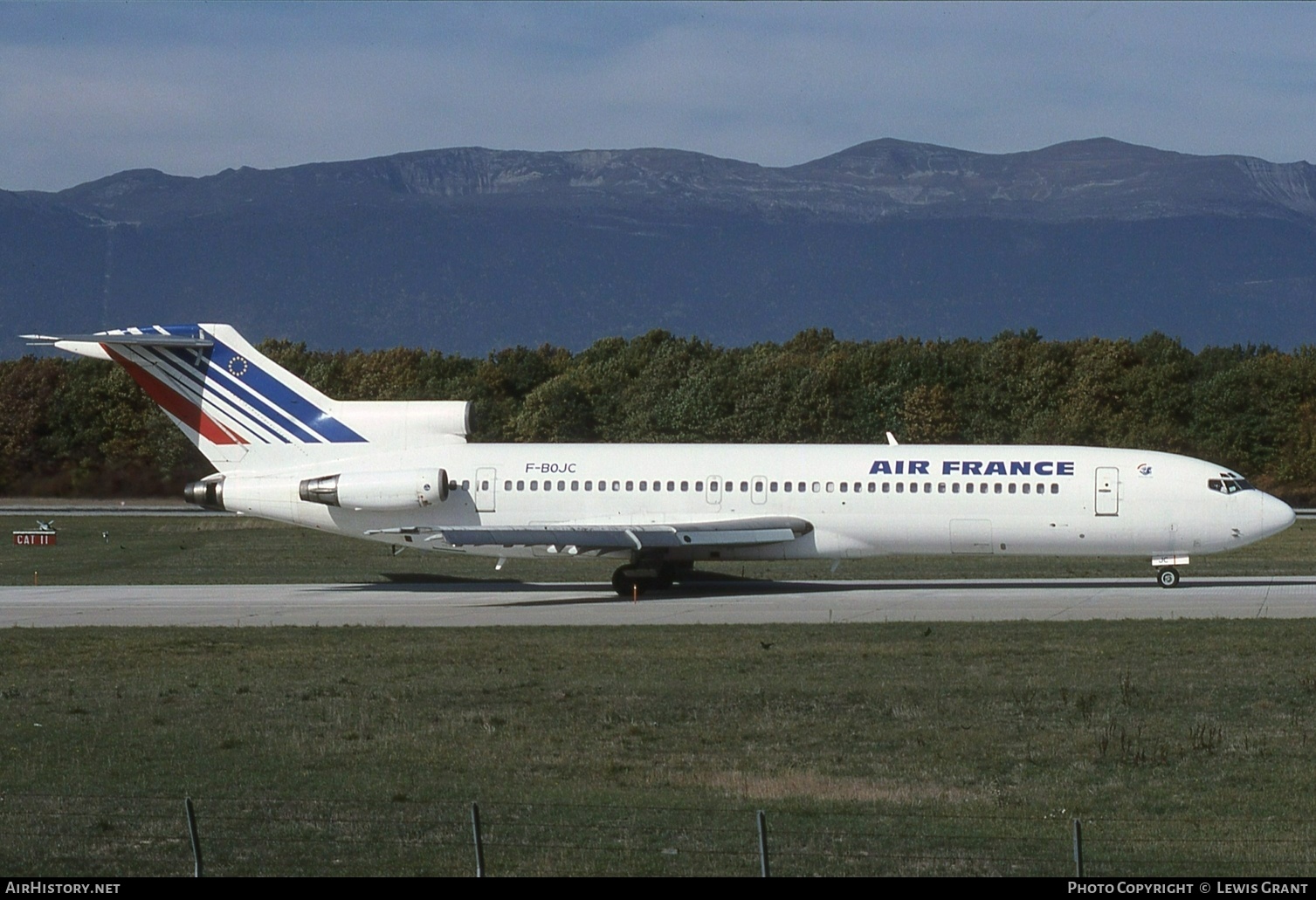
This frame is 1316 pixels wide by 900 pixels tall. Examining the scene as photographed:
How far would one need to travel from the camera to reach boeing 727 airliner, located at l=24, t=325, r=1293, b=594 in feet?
116

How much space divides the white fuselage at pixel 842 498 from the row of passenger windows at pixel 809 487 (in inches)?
1.2

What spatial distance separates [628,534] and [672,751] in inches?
677

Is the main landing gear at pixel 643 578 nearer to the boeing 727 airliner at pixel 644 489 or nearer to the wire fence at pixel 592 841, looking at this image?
the boeing 727 airliner at pixel 644 489

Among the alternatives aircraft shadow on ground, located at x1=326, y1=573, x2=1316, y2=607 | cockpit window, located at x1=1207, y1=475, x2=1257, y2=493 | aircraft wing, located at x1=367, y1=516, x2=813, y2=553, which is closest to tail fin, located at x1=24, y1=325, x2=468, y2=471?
aircraft wing, located at x1=367, y1=516, x2=813, y2=553

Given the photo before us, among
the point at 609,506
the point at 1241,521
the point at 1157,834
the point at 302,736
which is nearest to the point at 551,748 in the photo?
the point at 302,736

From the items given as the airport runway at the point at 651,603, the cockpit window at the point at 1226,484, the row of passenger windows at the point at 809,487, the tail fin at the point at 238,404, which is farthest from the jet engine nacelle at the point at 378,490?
the cockpit window at the point at 1226,484

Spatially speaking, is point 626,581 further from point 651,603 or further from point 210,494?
point 210,494

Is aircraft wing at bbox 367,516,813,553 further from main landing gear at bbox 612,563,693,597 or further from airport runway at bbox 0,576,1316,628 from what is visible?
airport runway at bbox 0,576,1316,628

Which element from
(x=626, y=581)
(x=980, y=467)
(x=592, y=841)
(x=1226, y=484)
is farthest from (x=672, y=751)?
(x=1226, y=484)

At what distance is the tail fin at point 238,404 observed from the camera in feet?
125

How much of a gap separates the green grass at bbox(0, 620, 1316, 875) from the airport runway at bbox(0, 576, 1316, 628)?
3.63 m

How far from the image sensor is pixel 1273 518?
115 ft

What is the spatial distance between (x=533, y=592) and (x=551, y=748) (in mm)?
19835

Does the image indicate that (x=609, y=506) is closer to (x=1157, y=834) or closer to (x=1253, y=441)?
(x=1157, y=834)
